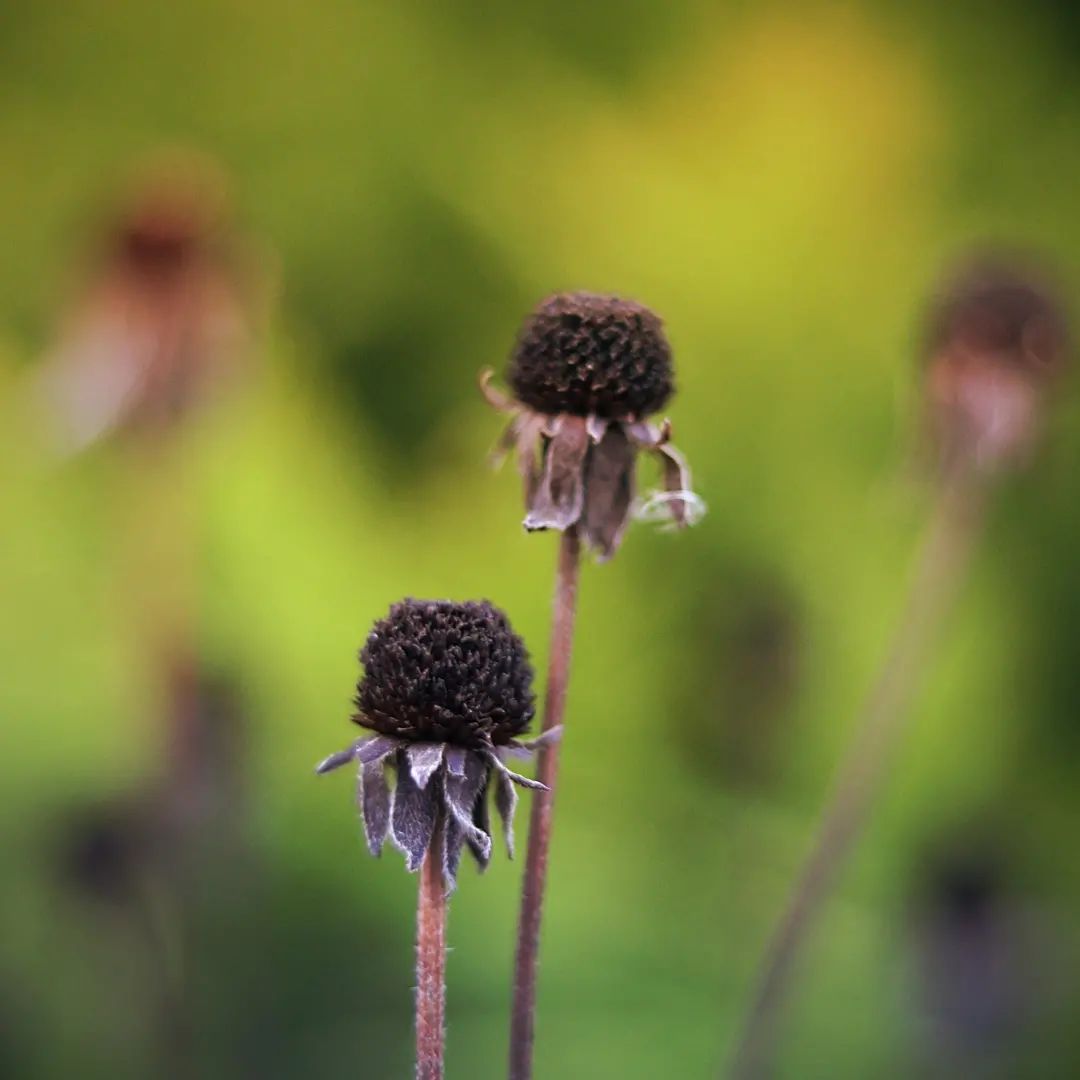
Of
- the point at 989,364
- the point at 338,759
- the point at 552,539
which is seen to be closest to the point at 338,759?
the point at 338,759

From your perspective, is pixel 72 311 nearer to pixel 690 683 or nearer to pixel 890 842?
pixel 690 683

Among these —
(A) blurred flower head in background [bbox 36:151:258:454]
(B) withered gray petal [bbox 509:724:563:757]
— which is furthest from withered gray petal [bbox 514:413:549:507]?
(A) blurred flower head in background [bbox 36:151:258:454]

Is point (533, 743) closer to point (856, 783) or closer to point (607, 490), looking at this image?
point (607, 490)

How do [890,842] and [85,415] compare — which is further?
[890,842]

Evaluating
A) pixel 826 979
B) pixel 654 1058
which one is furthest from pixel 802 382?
pixel 654 1058

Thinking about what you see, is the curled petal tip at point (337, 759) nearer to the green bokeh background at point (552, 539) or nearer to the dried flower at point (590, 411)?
the dried flower at point (590, 411)

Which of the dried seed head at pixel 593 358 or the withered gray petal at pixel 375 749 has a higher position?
the dried seed head at pixel 593 358

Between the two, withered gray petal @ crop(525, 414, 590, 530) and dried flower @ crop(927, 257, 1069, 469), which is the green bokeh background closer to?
dried flower @ crop(927, 257, 1069, 469)

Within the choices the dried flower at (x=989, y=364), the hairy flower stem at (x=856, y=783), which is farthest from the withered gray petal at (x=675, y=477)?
the dried flower at (x=989, y=364)
